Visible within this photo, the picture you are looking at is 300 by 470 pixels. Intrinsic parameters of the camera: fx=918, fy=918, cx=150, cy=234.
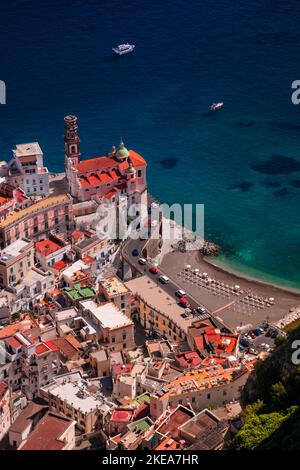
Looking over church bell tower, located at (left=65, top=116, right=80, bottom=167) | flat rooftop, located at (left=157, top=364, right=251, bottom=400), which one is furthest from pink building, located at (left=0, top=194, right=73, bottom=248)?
flat rooftop, located at (left=157, top=364, right=251, bottom=400)

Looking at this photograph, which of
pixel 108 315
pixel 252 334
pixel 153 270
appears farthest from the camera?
pixel 153 270

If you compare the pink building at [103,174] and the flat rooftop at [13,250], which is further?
the pink building at [103,174]

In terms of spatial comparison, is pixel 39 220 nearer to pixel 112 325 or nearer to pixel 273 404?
pixel 112 325

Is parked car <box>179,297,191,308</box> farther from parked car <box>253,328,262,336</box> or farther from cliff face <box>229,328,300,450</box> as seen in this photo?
cliff face <box>229,328,300,450</box>

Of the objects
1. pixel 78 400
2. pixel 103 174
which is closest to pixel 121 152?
pixel 103 174

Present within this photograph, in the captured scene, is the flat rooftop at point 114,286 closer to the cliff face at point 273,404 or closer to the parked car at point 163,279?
the parked car at point 163,279

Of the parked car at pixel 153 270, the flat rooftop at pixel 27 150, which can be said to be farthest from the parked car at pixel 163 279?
the flat rooftop at pixel 27 150

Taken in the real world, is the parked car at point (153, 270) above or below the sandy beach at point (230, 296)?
above
